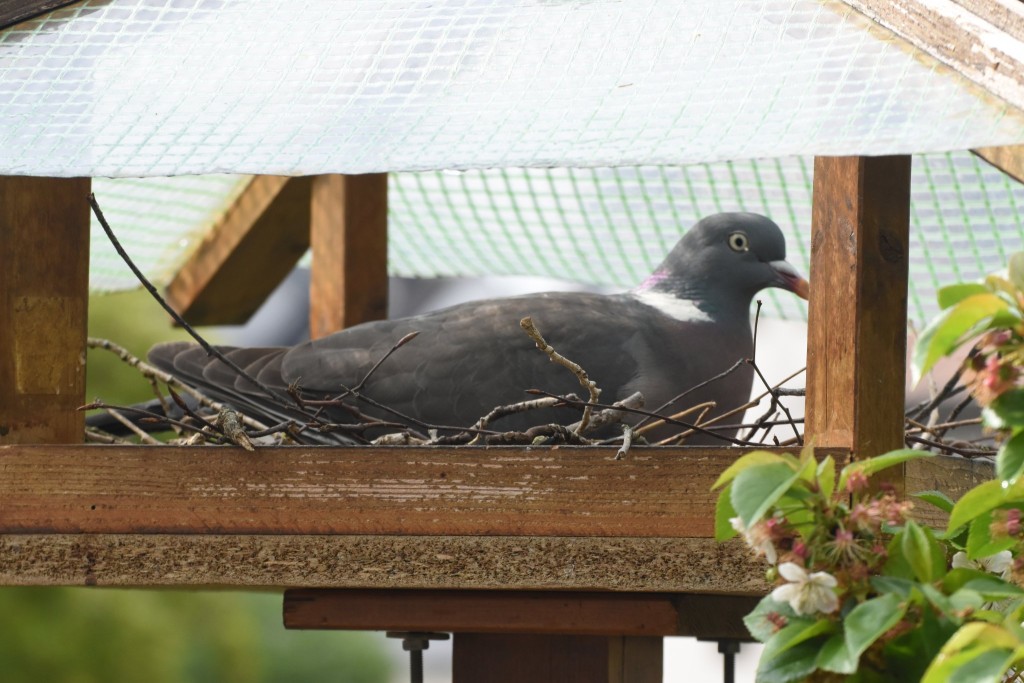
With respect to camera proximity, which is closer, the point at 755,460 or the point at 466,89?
the point at 755,460

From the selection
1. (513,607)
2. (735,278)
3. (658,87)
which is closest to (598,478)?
(513,607)

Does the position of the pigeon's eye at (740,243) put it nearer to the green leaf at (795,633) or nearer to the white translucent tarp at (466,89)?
the white translucent tarp at (466,89)

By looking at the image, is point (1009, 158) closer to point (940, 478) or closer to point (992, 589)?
point (940, 478)

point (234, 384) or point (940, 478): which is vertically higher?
point (234, 384)

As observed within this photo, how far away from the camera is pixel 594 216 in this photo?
2.84 metres

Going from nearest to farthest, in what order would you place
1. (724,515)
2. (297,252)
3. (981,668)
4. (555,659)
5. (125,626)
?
1. (981,668)
2. (724,515)
3. (555,659)
4. (297,252)
5. (125,626)

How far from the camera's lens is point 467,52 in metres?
1.38

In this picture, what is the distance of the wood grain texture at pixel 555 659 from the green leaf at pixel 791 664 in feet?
2.27

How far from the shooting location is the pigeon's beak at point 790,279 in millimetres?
2125

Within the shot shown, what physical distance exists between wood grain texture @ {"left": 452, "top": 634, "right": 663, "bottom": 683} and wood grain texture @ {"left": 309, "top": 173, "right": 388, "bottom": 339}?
991 mm

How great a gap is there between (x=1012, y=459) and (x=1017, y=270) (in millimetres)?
124

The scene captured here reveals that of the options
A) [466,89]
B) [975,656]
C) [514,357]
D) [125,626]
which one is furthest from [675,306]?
[125,626]

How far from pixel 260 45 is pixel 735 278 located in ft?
3.14

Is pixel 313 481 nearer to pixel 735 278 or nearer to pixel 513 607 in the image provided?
pixel 513 607
